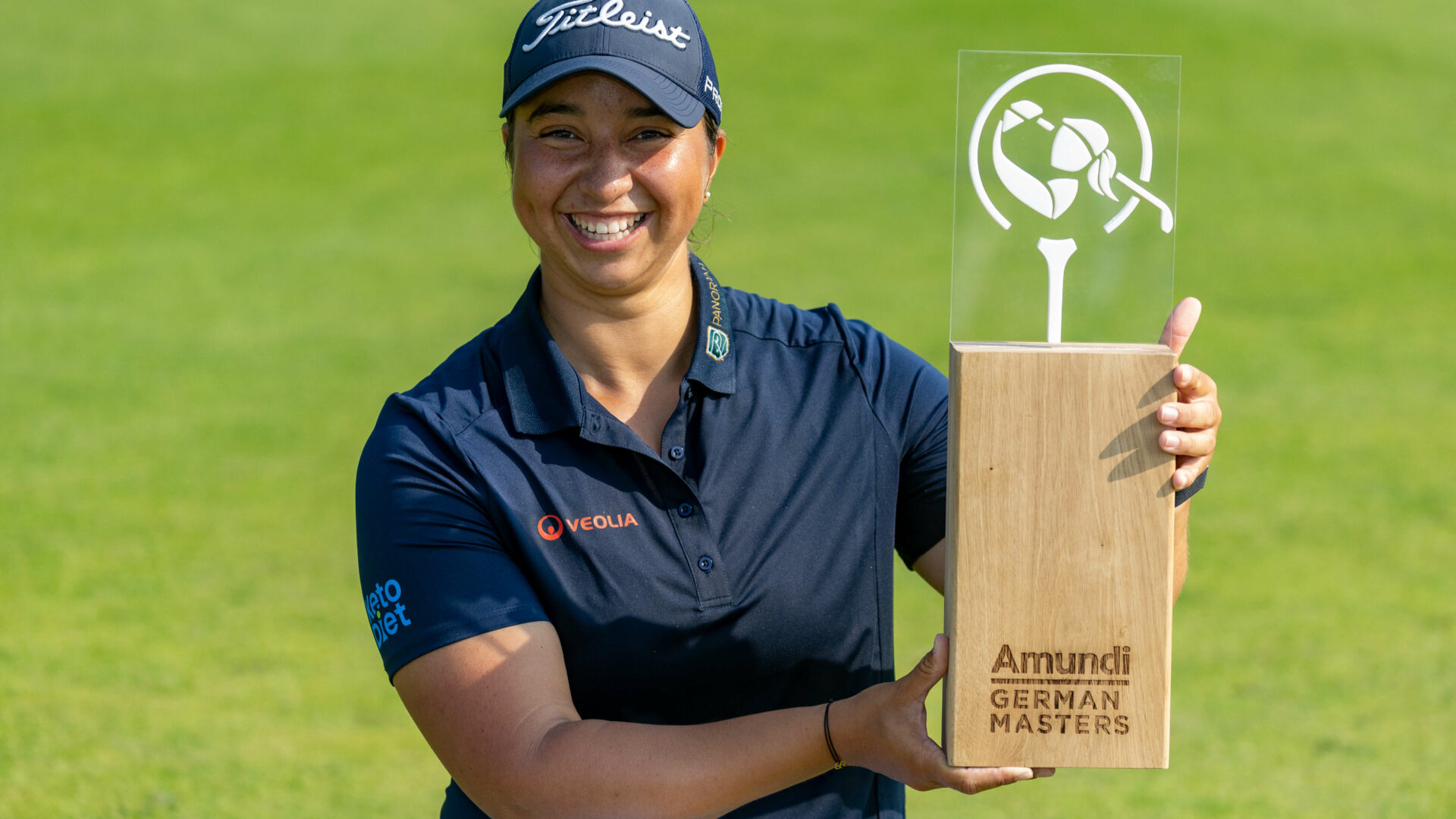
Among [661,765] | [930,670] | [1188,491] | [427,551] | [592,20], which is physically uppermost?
[592,20]

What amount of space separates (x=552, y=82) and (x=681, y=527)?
673mm

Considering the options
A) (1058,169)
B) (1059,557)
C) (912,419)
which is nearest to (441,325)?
(912,419)

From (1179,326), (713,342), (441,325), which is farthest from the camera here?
(441,325)

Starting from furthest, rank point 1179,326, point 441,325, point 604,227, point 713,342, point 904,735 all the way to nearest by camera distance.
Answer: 1. point 441,325
2. point 713,342
3. point 604,227
4. point 1179,326
5. point 904,735

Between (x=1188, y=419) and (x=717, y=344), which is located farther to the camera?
(x=717, y=344)

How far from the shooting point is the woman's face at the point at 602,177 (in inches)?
89.0

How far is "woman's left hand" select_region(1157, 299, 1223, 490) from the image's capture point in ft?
6.78

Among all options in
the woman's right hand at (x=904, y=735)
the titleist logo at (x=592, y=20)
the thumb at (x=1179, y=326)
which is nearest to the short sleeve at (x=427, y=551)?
the woman's right hand at (x=904, y=735)

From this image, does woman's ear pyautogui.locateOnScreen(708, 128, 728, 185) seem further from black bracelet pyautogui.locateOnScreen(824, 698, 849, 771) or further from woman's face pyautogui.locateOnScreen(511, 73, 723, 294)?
black bracelet pyautogui.locateOnScreen(824, 698, 849, 771)

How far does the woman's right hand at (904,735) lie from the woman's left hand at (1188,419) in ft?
1.33

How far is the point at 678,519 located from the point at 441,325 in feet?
30.2

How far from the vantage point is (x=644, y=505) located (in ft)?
7.58

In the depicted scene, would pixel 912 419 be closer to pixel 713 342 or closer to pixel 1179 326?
pixel 713 342

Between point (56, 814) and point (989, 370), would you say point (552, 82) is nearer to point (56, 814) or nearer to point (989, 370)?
point (989, 370)
